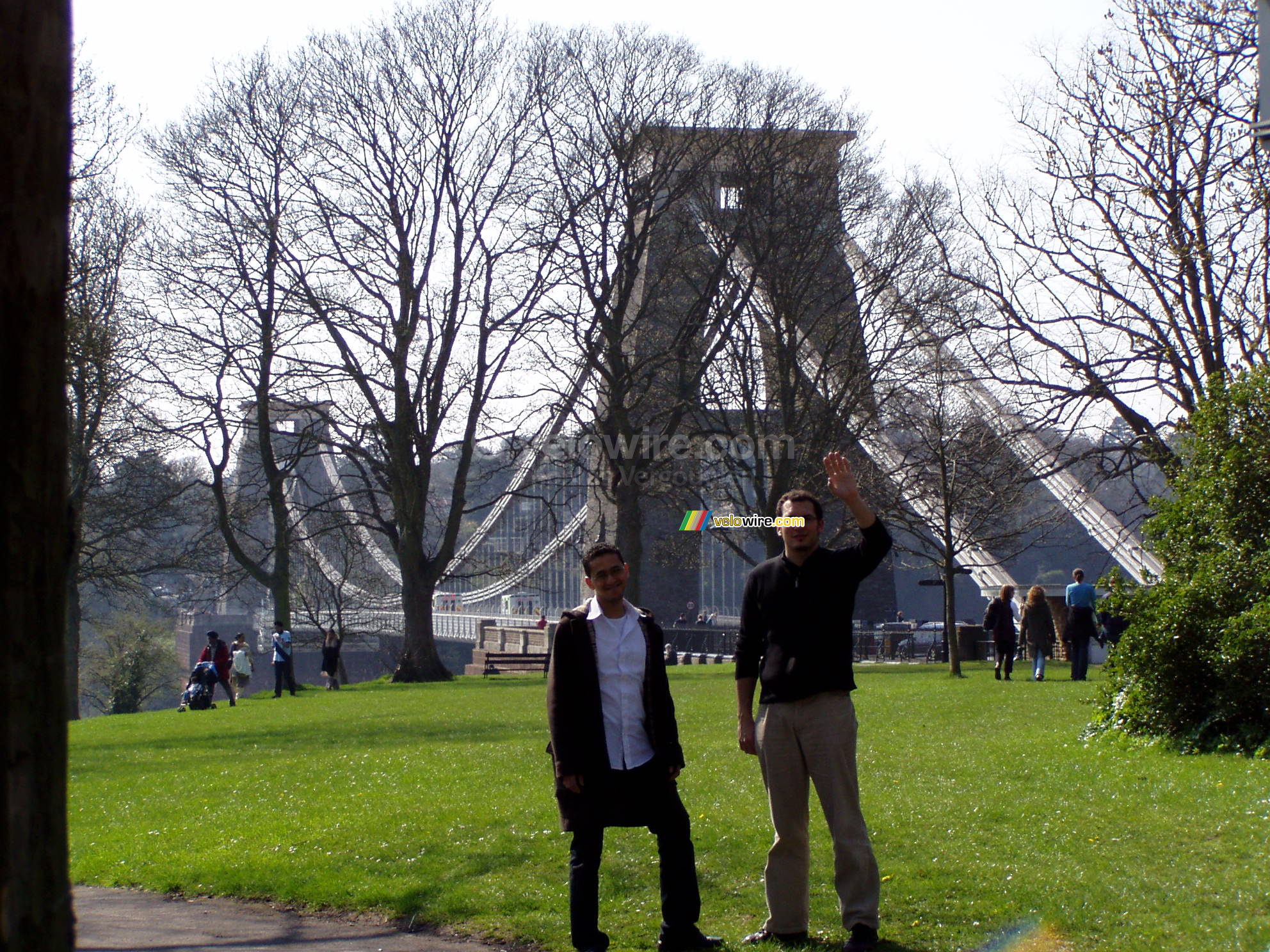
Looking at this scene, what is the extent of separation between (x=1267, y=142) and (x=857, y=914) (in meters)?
3.00

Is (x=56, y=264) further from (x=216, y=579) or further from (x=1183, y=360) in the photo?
(x=216, y=579)

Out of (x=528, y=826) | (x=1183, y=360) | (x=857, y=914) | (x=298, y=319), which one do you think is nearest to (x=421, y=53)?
(x=298, y=319)

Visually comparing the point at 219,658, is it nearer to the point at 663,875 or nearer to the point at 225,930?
the point at 225,930

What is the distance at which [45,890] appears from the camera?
197cm

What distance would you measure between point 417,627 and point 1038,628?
478 inches

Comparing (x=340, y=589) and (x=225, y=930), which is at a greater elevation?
(x=340, y=589)

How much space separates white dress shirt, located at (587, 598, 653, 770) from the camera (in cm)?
427

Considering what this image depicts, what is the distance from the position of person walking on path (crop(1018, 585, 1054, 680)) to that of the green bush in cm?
785

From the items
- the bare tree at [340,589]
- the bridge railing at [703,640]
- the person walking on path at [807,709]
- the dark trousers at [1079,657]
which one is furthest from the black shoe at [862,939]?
the bridge railing at [703,640]

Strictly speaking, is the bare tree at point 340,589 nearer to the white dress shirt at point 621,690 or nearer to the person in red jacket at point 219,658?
the person in red jacket at point 219,658

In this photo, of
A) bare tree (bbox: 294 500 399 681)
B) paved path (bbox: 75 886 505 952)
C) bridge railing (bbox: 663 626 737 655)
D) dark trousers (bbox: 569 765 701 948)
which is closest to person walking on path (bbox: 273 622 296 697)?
bare tree (bbox: 294 500 399 681)

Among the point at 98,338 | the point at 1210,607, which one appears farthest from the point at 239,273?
the point at 1210,607

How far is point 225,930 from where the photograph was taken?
16.4ft

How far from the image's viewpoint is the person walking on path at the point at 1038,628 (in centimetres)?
1691
